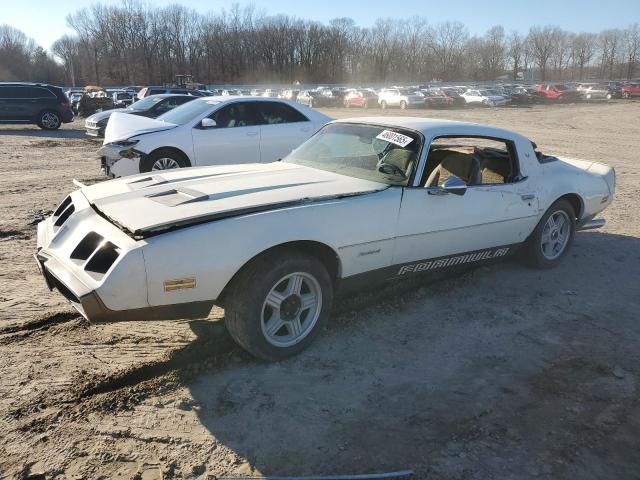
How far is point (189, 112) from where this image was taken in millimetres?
8492

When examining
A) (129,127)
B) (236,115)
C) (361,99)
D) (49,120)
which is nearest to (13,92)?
(49,120)

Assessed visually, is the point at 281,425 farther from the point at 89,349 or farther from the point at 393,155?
the point at 393,155

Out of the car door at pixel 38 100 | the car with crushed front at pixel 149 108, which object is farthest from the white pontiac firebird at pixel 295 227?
the car door at pixel 38 100

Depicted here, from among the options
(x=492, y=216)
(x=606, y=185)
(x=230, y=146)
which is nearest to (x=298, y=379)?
(x=492, y=216)

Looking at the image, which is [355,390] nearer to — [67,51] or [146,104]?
[146,104]

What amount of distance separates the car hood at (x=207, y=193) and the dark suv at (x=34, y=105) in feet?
62.9

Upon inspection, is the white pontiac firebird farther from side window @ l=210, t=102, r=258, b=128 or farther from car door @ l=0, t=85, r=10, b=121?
car door @ l=0, t=85, r=10, b=121

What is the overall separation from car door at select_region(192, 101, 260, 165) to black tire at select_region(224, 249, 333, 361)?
17.1ft

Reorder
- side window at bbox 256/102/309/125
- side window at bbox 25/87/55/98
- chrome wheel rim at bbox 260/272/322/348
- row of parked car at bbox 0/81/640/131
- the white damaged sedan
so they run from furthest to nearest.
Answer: side window at bbox 25/87/55/98
row of parked car at bbox 0/81/640/131
side window at bbox 256/102/309/125
the white damaged sedan
chrome wheel rim at bbox 260/272/322/348

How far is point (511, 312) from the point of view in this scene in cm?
434

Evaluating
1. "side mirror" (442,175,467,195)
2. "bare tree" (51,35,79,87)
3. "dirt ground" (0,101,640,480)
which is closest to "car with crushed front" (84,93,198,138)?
"dirt ground" (0,101,640,480)

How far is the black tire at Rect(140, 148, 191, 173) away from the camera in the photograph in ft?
25.7

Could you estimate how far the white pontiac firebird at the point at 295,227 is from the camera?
295cm

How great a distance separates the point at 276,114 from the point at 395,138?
187 inches
